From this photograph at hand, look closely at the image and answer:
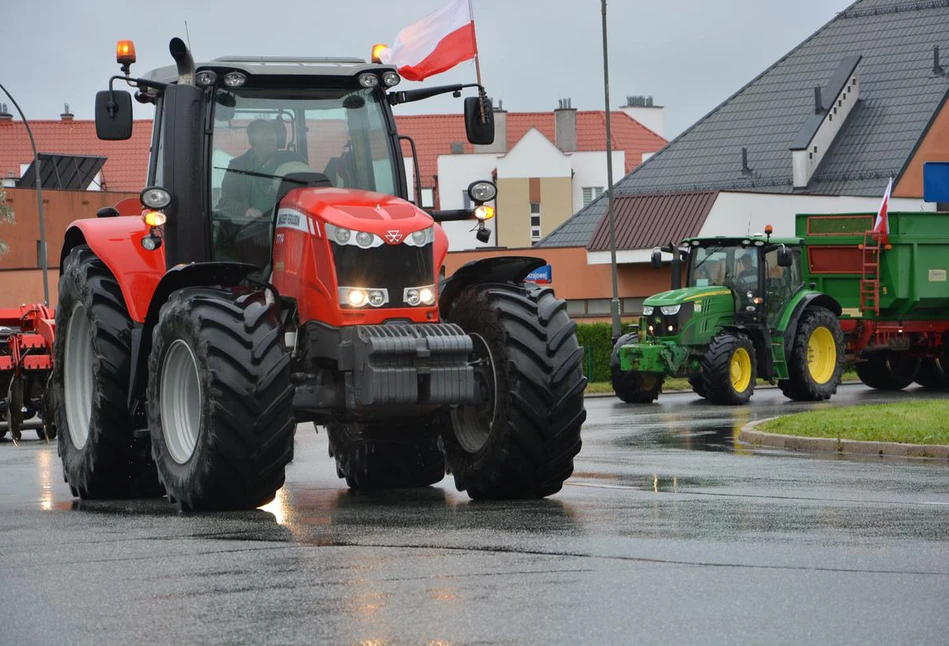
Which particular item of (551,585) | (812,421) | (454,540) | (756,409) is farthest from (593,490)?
(756,409)

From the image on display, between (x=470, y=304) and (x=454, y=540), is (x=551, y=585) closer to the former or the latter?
(x=454, y=540)

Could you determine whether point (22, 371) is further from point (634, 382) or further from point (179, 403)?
point (634, 382)

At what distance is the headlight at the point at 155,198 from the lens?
37.4ft

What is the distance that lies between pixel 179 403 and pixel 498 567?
3815 mm

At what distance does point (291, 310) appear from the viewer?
446 inches

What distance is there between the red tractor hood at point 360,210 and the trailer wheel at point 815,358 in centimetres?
1794

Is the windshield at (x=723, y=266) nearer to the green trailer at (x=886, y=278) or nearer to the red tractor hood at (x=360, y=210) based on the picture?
the green trailer at (x=886, y=278)

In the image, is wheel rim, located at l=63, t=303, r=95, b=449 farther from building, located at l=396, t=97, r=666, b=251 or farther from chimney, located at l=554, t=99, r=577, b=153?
chimney, located at l=554, t=99, r=577, b=153

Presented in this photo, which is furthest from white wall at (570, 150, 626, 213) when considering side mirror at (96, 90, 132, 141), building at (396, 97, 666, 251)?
side mirror at (96, 90, 132, 141)

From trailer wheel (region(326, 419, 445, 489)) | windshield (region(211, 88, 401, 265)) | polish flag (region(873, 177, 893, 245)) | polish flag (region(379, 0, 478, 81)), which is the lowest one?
trailer wheel (region(326, 419, 445, 489))

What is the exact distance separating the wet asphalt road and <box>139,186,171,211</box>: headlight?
2.07 meters

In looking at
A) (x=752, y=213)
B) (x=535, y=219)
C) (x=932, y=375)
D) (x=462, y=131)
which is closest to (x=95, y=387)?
(x=932, y=375)

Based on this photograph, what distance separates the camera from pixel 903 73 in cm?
5759

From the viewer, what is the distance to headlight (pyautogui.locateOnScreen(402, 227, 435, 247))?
11.1 meters
